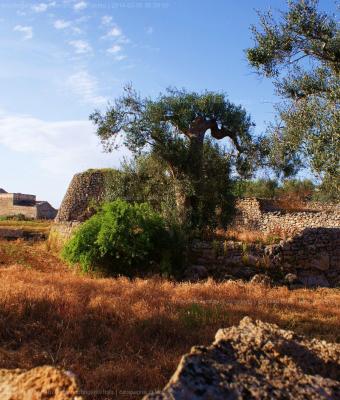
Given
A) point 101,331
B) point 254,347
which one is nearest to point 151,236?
point 101,331

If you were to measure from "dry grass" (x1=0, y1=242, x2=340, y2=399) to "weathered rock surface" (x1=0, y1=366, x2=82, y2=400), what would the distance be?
236 centimetres

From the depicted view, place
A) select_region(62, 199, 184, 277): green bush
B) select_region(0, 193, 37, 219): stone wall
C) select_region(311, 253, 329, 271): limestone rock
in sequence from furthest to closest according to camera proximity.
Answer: select_region(0, 193, 37, 219): stone wall → select_region(311, 253, 329, 271): limestone rock → select_region(62, 199, 184, 277): green bush

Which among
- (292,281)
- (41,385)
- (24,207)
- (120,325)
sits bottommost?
(292,281)

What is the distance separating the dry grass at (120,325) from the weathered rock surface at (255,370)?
227cm

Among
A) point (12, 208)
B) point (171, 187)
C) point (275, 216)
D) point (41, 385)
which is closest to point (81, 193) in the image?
point (171, 187)

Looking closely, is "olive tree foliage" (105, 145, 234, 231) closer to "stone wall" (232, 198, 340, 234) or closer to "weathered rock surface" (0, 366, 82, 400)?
"stone wall" (232, 198, 340, 234)

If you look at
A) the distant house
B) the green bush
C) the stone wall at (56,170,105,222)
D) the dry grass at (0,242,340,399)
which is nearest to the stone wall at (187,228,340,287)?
the green bush

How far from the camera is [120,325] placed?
690 centimetres

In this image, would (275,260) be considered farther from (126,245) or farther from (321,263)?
(126,245)

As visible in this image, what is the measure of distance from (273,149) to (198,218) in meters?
5.96

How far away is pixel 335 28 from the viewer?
12016 mm

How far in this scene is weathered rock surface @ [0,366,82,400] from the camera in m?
2.09

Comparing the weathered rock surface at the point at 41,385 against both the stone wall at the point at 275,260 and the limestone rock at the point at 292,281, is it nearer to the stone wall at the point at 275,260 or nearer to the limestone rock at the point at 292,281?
the stone wall at the point at 275,260

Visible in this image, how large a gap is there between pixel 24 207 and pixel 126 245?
31.4 m
